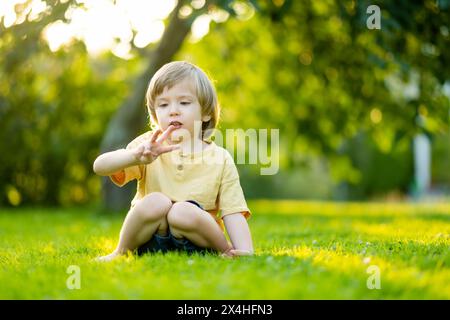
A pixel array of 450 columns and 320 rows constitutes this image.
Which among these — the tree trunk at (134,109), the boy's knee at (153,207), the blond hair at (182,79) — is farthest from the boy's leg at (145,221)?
the tree trunk at (134,109)

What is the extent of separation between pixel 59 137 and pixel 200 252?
9.57 m

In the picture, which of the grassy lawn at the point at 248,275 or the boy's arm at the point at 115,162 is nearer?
the grassy lawn at the point at 248,275

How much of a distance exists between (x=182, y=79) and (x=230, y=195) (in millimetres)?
729

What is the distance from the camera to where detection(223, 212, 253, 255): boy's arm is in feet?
11.6

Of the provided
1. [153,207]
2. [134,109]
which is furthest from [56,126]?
[153,207]

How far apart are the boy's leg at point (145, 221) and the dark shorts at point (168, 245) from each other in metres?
0.04

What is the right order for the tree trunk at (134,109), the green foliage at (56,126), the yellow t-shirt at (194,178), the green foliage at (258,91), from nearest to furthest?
the yellow t-shirt at (194,178)
the green foliage at (258,91)
the tree trunk at (134,109)
the green foliage at (56,126)

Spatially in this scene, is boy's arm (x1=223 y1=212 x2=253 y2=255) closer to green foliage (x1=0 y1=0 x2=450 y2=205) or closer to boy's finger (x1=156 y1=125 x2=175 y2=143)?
boy's finger (x1=156 y1=125 x2=175 y2=143)

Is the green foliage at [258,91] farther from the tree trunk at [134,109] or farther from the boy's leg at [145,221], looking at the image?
the boy's leg at [145,221]

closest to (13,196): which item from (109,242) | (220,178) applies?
(109,242)

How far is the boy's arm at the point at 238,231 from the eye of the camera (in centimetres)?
352

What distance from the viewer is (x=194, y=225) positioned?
3.31 meters

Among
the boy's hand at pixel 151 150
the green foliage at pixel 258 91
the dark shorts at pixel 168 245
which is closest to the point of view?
the boy's hand at pixel 151 150

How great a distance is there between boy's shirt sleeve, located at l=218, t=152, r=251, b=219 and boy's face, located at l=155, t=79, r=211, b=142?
317mm
